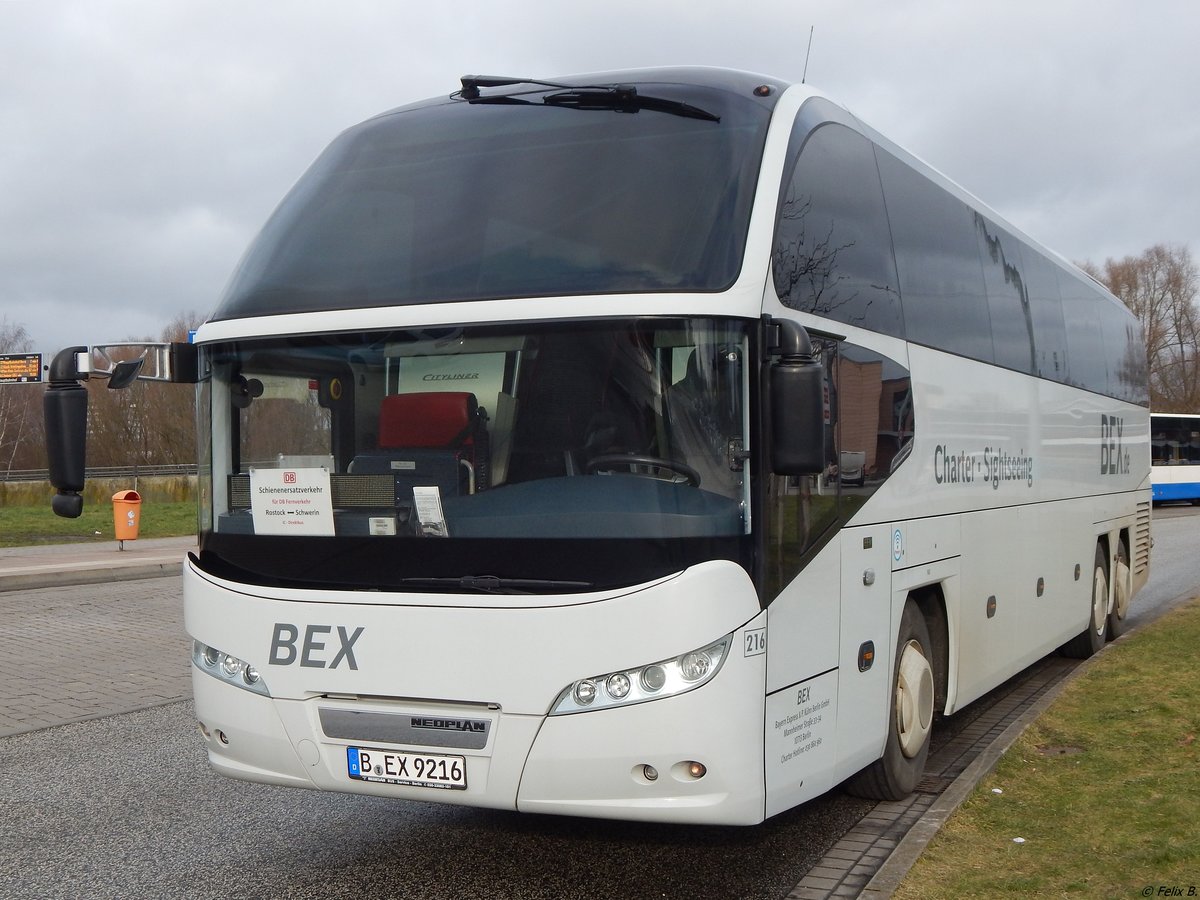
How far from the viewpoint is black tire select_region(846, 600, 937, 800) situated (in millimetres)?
6414

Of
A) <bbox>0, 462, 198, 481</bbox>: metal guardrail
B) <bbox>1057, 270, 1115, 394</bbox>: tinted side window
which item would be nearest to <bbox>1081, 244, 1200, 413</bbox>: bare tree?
<bbox>0, 462, 198, 481</bbox>: metal guardrail

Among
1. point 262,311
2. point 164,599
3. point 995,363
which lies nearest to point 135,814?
point 262,311

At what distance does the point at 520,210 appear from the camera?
513 cm

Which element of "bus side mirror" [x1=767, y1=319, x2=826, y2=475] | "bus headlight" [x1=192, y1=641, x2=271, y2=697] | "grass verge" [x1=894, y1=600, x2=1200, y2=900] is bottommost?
"grass verge" [x1=894, y1=600, x2=1200, y2=900]

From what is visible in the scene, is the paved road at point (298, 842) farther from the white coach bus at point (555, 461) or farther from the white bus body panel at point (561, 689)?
the white bus body panel at point (561, 689)

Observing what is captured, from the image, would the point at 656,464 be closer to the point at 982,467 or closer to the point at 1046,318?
the point at 982,467

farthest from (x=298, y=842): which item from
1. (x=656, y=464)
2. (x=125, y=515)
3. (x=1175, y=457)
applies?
(x=1175, y=457)

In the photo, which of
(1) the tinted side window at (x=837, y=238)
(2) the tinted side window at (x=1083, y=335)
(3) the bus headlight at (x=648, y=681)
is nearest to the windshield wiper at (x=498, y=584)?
(3) the bus headlight at (x=648, y=681)

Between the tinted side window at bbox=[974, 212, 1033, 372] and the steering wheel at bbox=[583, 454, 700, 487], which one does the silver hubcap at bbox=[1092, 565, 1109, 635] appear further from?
the steering wheel at bbox=[583, 454, 700, 487]

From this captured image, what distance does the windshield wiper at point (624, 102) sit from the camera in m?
5.34

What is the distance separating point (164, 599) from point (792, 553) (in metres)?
13.0

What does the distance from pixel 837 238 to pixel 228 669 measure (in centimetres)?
320

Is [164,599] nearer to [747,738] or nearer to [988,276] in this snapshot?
[988,276]

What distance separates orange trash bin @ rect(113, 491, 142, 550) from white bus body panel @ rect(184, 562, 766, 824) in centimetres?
1998
